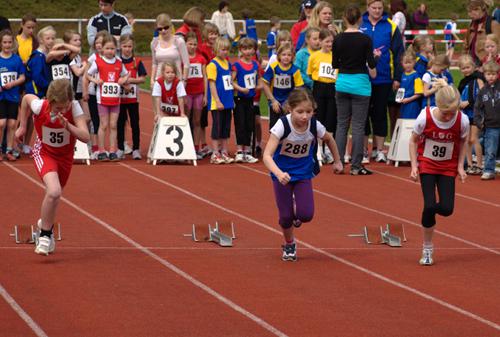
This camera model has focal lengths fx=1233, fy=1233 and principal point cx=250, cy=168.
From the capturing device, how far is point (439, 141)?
10.1 m

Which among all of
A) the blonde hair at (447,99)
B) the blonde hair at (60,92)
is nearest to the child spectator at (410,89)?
the blonde hair at (447,99)

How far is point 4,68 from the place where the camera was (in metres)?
→ 16.4

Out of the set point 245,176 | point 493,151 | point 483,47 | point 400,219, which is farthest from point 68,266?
point 483,47

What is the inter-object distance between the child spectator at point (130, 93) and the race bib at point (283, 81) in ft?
6.29

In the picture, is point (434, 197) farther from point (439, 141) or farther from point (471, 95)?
point (471, 95)

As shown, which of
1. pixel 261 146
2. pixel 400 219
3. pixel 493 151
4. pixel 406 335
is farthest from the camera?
pixel 261 146

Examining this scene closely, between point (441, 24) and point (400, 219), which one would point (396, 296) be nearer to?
point (400, 219)

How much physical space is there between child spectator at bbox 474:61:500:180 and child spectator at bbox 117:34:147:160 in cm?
460

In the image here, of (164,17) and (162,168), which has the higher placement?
(164,17)

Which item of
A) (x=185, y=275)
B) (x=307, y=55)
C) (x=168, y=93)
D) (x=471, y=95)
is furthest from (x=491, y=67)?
(x=185, y=275)

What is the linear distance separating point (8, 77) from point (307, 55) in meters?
3.99

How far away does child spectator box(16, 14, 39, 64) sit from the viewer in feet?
59.1

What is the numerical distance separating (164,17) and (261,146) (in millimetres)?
2551

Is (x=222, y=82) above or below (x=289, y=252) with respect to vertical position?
above
